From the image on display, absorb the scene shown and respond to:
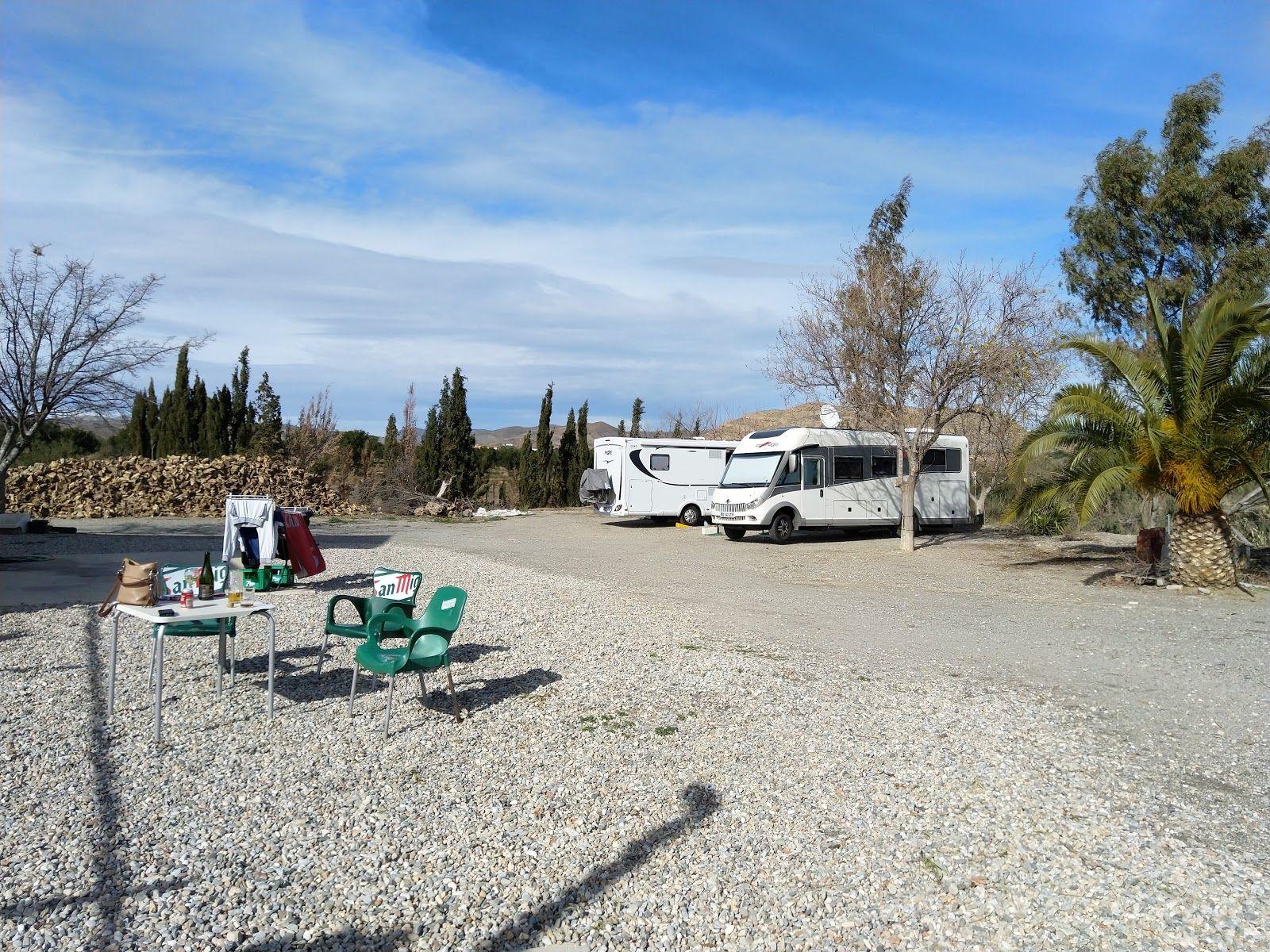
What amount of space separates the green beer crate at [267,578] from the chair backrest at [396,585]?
4371 mm

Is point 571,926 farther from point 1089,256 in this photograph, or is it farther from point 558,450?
point 558,450

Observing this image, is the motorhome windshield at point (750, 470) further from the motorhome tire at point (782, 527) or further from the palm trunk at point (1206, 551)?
the palm trunk at point (1206, 551)

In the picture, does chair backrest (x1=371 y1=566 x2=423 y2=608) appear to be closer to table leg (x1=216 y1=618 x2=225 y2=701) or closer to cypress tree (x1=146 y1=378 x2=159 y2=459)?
table leg (x1=216 y1=618 x2=225 y2=701)

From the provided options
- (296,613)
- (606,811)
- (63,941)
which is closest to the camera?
(63,941)

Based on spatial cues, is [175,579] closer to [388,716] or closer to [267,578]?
[388,716]

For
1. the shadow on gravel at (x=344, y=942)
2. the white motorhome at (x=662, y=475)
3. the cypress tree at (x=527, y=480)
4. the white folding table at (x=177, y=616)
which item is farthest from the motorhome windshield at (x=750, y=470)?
the shadow on gravel at (x=344, y=942)

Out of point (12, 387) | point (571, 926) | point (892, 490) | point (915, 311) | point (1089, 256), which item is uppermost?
point (1089, 256)

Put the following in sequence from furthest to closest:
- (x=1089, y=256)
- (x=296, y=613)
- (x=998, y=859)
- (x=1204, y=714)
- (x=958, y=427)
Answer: (x=958, y=427), (x=1089, y=256), (x=296, y=613), (x=1204, y=714), (x=998, y=859)

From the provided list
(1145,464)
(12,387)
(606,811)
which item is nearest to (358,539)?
(12,387)

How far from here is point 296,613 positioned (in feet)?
31.9

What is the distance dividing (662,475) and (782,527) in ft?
17.6

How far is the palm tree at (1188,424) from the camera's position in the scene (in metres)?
11.5

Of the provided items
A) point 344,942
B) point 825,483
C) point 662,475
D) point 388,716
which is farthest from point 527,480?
point 344,942

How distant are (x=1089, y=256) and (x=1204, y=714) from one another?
19227mm
